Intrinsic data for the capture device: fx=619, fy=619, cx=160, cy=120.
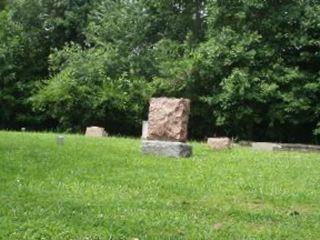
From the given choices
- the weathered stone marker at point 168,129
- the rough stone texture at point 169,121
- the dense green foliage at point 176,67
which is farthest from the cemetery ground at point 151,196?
the dense green foliage at point 176,67

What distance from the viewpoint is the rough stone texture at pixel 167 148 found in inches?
558

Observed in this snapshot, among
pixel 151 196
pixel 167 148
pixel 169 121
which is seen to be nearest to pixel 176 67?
pixel 169 121

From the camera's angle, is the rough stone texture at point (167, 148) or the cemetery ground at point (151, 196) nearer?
the cemetery ground at point (151, 196)

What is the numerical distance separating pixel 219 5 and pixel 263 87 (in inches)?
160

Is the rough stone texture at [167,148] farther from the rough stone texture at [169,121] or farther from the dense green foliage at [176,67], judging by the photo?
the dense green foliage at [176,67]

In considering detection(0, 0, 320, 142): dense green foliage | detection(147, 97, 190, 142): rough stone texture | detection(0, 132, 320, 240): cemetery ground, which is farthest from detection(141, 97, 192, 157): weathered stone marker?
detection(0, 0, 320, 142): dense green foliage

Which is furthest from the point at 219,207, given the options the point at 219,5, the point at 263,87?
the point at 219,5

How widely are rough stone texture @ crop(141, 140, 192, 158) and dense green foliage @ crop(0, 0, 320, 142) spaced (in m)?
9.63

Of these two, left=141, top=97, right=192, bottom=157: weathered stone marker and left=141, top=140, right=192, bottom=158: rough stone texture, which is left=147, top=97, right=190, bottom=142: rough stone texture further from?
left=141, top=140, right=192, bottom=158: rough stone texture

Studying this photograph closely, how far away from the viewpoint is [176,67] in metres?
25.4

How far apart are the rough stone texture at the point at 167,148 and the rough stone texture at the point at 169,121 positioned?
0.36 m

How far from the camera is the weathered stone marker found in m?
14.3

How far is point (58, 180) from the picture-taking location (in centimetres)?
982

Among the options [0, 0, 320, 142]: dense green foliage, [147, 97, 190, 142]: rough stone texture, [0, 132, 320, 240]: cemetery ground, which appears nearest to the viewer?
[0, 132, 320, 240]: cemetery ground
